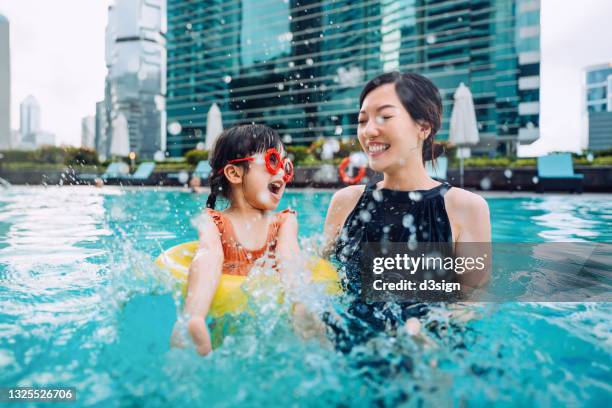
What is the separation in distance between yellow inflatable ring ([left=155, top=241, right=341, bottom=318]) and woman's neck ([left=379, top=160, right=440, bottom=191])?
0.53 metres

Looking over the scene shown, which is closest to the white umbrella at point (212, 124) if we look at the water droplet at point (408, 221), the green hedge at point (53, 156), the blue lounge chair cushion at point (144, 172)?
the blue lounge chair cushion at point (144, 172)

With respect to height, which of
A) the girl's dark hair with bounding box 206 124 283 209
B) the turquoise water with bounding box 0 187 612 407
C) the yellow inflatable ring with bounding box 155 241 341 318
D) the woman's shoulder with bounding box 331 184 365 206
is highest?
the girl's dark hair with bounding box 206 124 283 209

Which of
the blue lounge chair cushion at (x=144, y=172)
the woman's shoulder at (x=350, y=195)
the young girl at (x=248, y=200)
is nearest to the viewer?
the young girl at (x=248, y=200)

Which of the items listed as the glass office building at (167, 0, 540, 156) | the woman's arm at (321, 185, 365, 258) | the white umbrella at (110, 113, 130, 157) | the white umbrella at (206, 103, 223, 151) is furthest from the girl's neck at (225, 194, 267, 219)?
the glass office building at (167, 0, 540, 156)

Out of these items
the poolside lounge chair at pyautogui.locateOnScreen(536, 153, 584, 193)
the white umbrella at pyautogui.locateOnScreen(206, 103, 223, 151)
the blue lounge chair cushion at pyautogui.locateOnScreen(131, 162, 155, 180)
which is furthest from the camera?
the blue lounge chair cushion at pyautogui.locateOnScreen(131, 162, 155, 180)

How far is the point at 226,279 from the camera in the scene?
5.96 ft

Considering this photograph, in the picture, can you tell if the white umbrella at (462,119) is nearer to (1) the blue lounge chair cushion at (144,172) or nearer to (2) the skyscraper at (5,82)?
(1) the blue lounge chair cushion at (144,172)

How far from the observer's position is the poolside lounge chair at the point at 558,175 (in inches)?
468

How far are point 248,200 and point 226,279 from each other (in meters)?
0.48

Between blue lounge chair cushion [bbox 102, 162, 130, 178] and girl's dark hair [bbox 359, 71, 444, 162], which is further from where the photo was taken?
blue lounge chair cushion [bbox 102, 162, 130, 178]

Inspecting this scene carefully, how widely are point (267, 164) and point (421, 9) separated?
6096 cm

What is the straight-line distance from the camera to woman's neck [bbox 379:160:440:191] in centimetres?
210

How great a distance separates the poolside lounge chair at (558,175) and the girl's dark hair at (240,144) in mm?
12009

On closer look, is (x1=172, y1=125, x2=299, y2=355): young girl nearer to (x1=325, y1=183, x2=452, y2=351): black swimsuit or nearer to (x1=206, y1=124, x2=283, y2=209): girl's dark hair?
(x1=206, y1=124, x2=283, y2=209): girl's dark hair
